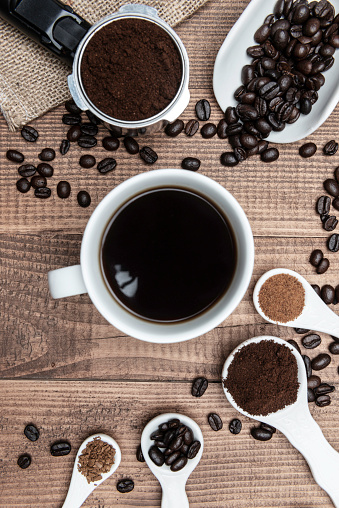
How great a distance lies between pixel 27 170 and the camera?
1.02 m

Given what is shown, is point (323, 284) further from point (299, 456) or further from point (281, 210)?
point (299, 456)

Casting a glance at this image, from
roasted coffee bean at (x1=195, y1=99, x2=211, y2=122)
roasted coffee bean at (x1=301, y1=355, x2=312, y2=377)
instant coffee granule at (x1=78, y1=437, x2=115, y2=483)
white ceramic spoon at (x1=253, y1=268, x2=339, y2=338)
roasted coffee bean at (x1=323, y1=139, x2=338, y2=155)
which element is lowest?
instant coffee granule at (x1=78, y1=437, x2=115, y2=483)

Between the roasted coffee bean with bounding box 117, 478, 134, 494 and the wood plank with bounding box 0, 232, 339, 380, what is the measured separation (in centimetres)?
29

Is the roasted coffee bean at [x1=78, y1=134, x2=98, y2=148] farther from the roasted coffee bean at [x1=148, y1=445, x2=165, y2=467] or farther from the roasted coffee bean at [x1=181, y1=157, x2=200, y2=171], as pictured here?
the roasted coffee bean at [x1=148, y1=445, x2=165, y2=467]

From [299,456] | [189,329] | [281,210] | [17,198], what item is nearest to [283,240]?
[281,210]

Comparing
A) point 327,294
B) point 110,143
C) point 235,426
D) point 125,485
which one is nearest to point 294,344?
point 327,294

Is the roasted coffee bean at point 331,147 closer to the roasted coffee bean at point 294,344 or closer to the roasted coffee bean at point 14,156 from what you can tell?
the roasted coffee bean at point 294,344

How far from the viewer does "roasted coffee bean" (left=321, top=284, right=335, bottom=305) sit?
104cm

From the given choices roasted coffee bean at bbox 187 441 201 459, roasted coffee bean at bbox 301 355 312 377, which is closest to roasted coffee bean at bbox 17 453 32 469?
roasted coffee bean at bbox 187 441 201 459

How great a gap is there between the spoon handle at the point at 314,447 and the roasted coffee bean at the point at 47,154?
2.93ft

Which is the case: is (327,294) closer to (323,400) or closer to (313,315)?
(313,315)

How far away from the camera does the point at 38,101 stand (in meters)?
1.02

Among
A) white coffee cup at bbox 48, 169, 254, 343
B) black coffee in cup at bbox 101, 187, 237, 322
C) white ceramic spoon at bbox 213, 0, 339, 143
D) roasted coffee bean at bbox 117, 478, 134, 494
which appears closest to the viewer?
white coffee cup at bbox 48, 169, 254, 343

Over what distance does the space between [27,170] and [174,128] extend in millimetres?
383
